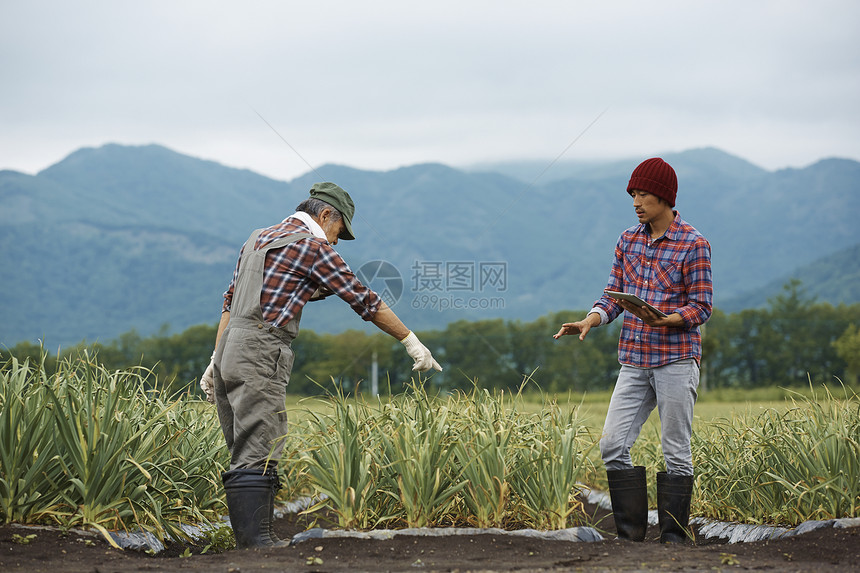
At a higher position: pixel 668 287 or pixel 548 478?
pixel 668 287

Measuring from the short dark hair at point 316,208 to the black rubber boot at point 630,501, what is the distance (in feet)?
6.26

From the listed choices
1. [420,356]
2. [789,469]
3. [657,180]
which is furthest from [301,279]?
[789,469]

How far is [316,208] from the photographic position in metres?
3.91

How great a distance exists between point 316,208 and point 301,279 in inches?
16.5

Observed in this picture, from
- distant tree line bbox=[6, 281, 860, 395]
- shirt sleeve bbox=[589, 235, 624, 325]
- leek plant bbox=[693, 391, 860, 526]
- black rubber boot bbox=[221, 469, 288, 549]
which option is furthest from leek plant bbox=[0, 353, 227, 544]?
distant tree line bbox=[6, 281, 860, 395]

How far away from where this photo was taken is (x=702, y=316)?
384 centimetres

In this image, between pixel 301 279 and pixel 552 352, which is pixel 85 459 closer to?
pixel 301 279

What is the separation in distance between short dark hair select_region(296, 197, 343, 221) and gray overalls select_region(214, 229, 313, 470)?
8.8 inches

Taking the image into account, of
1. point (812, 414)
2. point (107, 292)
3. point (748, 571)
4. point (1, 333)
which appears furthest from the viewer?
point (107, 292)

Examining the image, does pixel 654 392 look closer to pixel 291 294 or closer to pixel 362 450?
pixel 362 450

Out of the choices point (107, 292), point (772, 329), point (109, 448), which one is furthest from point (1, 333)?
point (109, 448)

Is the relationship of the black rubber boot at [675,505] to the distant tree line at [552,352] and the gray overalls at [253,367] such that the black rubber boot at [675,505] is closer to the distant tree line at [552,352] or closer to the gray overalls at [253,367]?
the gray overalls at [253,367]

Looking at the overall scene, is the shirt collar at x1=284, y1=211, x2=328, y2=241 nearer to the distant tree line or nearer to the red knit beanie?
the red knit beanie

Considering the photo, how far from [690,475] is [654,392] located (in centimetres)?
45
